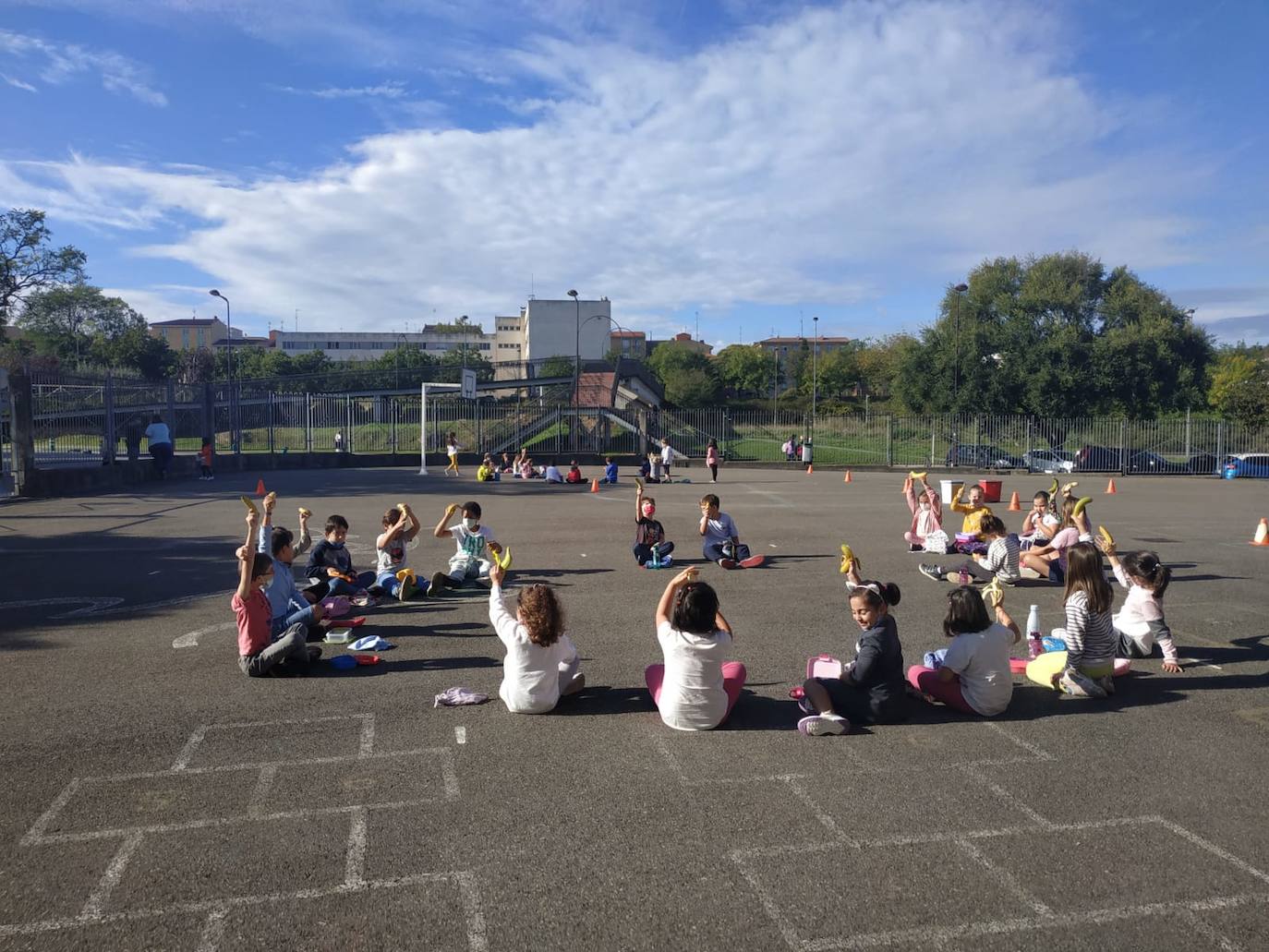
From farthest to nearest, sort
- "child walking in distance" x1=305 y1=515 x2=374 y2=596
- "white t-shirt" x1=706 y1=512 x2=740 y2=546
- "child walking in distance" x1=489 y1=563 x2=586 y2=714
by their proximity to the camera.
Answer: "white t-shirt" x1=706 y1=512 x2=740 y2=546 < "child walking in distance" x1=305 y1=515 x2=374 y2=596 < "child walking in distance" x1=489 y1=563 x2=586 y2=714

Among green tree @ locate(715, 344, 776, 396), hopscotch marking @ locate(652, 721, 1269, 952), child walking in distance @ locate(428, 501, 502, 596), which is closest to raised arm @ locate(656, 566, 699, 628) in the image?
hopscotch marking @ locate(652, 721, 1269, 952)

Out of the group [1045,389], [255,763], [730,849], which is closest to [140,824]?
[255,763]

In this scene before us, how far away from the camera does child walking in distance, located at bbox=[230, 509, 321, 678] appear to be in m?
6.78

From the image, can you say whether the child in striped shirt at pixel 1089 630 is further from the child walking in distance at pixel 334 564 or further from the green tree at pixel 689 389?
the green tree at pixel 689 389

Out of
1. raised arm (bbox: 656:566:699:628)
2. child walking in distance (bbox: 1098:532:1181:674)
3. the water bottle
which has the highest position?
raised arm (bbox: 656:566:699:628)

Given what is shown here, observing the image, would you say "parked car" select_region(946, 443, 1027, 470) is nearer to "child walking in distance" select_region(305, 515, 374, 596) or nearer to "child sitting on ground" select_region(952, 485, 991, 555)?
"child sitting on ground" select_region(952, 485, 991, 555)

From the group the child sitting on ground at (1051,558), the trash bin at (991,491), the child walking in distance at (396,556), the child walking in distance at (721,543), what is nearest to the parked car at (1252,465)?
the trash bin at (991,491)

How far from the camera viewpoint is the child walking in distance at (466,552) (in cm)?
1018

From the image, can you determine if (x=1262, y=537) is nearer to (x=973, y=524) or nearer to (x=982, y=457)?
(x=973, y=524)

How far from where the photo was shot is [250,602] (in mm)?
6926

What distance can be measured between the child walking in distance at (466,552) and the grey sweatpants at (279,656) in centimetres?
309

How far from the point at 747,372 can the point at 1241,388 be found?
55146 mm

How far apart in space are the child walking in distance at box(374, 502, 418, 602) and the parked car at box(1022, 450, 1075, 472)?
3350cm

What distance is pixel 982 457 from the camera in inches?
1518
